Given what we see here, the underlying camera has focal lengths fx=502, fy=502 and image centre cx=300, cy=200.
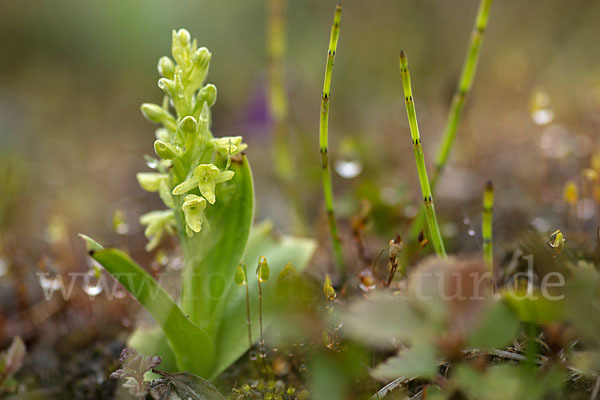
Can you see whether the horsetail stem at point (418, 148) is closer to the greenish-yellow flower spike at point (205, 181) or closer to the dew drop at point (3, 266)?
the greenish-yellow flower spike at point (205, 181)

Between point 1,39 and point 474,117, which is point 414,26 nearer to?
point 474,117

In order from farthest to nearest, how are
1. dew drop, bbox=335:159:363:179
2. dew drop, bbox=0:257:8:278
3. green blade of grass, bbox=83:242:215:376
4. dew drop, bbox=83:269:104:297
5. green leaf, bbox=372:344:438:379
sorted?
dew drop, bbox=335:159:363:179 < dew drop, bbox=0:257:8:278 < dew drop, bbox=83:269:104:297 < green blade of grass, bbox=83:242:215:376 < green leaf, bbox=372:344:438:379

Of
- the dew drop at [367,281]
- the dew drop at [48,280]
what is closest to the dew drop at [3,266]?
the dew drop at [48,280]

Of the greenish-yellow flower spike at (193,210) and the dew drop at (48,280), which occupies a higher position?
the greenish-yellow flower spike at (193,210)

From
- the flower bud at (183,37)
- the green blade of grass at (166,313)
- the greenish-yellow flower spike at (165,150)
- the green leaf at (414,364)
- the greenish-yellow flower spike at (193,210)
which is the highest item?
the flower bud at (183,37)

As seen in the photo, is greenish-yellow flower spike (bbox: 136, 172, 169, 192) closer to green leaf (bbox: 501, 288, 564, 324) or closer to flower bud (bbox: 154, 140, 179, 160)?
flower bud (bbox: 154, 140, 179, 160)

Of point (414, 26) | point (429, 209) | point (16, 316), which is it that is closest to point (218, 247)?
point (429, 209)

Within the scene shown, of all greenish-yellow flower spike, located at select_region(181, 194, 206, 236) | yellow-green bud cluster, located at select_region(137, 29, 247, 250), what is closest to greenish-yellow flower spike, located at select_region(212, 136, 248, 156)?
yellow-green bud cluster, located at select_region(137, 29, 247, 250)
